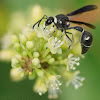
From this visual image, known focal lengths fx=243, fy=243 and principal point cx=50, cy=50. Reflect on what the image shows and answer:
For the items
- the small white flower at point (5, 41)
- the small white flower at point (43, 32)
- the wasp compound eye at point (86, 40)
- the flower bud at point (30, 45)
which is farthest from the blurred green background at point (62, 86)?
the flower bud at point (30, 45)

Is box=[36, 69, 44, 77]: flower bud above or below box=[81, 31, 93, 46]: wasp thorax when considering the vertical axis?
below

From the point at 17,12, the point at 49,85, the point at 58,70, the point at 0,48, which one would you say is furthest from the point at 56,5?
the point at 49,85

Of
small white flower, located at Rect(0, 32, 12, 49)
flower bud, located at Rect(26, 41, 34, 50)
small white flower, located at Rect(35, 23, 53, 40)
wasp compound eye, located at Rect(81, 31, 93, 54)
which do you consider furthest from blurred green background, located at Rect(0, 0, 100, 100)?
flower bud, located at Rect(26, 41, 34, 50)

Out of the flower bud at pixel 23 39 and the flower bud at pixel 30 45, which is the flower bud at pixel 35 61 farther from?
the flower bud at pixel 23 39

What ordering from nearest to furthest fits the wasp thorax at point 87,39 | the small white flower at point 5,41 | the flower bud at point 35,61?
the flower bud at point 35,61, the wasp thorax at point 87,39, the small white flower at point 5,41

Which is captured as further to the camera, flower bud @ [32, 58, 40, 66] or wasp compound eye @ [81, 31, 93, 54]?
wasp compound eye @ [81, 31, 93, 54]

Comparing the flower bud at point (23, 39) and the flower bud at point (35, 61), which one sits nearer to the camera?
the flower bud at point (35, 61)

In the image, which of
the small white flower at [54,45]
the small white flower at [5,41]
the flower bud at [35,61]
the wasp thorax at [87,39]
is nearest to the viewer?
the flower bud at [35,61]

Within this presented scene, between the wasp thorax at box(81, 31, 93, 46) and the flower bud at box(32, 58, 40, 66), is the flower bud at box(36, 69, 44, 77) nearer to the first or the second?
the flower bud at box(32, 58, 40, 66)

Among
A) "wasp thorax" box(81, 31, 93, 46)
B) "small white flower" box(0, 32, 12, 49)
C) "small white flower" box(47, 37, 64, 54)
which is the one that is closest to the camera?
"small white flower" box(47, 37, 64, 54)

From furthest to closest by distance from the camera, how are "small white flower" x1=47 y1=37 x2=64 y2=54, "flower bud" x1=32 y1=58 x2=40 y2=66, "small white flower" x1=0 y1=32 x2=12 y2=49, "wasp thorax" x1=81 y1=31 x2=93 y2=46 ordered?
"small white flower" x1=0 y1=32 x2=12 y2=49 < "wasp thorax" x1=81 y1=31 x2=93 y2=46 < "small white flower" x1=47 y1=37 x2=64 y2=54 < "flower bud" x1=32 y1=58 x2=40 y2=66
